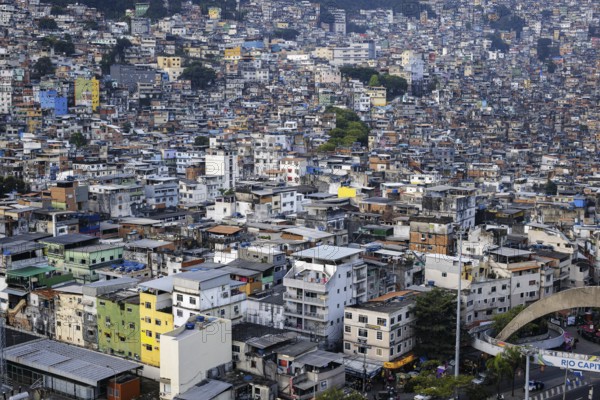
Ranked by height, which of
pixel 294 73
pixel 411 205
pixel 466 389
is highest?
pixel 294 73

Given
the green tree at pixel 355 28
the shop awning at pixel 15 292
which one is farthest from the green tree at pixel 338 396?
the green tree at pixel 355 28

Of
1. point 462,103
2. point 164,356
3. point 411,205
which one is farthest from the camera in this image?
point 462,103

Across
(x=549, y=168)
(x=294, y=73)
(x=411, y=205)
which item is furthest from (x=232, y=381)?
(x=294, y=73)

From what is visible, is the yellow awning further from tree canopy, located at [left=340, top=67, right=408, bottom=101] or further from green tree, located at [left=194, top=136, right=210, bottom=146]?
tree canopy, located at [left=340, top=67, right=408, bottom=101]

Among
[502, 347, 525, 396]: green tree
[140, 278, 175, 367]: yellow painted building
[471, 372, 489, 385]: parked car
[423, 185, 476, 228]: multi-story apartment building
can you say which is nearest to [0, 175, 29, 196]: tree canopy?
[423, 185, 476, 228]: multi-story apartment building

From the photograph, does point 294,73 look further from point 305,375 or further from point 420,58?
point 305,375

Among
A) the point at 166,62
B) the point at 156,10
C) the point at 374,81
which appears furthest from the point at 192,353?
the point at 156,10

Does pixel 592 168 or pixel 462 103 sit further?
pixel 462 103
